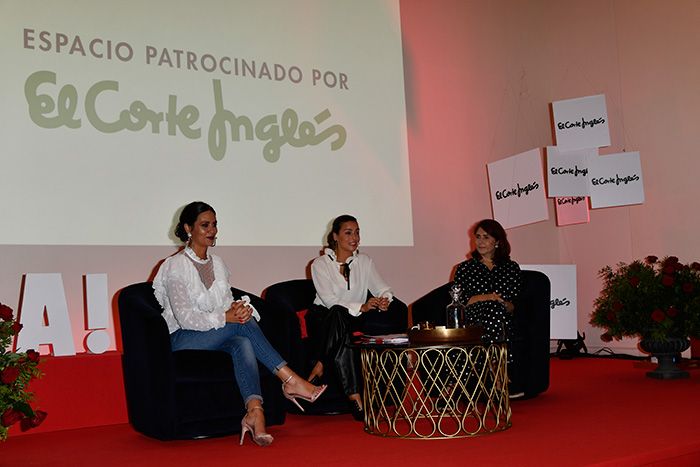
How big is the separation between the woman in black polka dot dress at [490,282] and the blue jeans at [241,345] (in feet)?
4.08

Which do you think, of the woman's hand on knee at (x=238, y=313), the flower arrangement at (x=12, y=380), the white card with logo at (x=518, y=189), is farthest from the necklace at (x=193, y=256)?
the white card with logo at (x=518, y=189)

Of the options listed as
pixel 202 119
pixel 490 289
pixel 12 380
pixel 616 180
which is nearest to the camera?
pixel 12 380

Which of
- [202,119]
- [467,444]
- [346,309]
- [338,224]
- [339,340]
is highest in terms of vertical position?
[202,119]

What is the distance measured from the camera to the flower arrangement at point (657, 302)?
16.0ft

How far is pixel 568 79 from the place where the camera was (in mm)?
6793

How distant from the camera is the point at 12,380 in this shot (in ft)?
9.53

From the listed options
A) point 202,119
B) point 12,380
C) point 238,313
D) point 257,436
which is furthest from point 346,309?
point 12,380

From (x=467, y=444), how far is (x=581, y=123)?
369cm

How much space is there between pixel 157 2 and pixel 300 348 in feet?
7.36

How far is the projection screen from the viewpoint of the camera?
4172 mm

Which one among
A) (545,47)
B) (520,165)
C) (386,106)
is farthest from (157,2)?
(545,47)

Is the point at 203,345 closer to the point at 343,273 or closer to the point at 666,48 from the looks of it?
the point at 343,273

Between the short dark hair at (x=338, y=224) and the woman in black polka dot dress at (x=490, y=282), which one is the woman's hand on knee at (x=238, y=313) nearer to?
the short dark hair at (x=338, y=224)

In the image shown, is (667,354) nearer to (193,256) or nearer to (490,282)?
(490,282)
